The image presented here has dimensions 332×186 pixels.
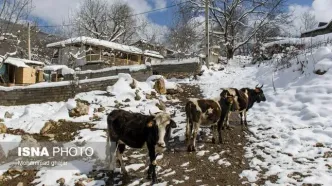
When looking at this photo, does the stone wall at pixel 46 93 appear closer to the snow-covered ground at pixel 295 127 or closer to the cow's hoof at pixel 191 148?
the snow-covered ground at pixel 295 127

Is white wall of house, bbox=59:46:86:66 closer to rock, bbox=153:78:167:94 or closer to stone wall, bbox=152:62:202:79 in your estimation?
stone wall, bbox=152:62:202:79

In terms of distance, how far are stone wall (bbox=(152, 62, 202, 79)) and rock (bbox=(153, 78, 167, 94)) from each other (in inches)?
259

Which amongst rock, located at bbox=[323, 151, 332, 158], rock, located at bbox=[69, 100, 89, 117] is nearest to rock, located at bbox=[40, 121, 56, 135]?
rock, located at bbox=[69, 100, 89, 117]

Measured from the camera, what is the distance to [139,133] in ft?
23.4

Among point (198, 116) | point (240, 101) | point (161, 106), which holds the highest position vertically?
point (240, 101)

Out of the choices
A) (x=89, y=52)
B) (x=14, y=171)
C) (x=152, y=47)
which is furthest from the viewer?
(x=152, y=47)

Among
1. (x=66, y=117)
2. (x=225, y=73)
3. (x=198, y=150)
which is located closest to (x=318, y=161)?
(x=198, y=150)

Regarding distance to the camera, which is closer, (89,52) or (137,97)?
(137,97)

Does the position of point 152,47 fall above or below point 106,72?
above

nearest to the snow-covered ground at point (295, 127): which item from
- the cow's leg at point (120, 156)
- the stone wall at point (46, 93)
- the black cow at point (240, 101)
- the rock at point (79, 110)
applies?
the black cow at point (240, 101)

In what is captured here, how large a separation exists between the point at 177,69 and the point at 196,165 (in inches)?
673

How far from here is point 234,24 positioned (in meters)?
34.4

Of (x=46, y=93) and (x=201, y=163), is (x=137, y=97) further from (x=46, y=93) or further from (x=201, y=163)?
(x=201, y=163)

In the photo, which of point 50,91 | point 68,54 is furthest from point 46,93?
point 68,54
